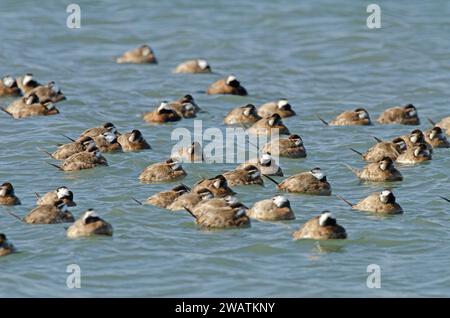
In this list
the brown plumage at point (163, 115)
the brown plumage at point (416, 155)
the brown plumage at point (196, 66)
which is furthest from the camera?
the brown plumage at point (196, 66)

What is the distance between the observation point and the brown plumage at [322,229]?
19.8 m

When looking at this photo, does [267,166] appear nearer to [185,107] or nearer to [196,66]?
[185,107]

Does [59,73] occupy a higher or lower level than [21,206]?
higher

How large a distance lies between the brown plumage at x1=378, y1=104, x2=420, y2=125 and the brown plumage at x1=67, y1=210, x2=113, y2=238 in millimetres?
10129

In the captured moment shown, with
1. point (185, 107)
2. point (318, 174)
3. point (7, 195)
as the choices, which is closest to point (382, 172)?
point (318, 174)

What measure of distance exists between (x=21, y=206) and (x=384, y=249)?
242 inches

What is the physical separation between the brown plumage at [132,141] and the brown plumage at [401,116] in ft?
19.3

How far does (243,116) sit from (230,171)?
4.51 meters

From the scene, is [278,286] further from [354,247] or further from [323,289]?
[354,247]

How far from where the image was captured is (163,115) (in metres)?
27.7

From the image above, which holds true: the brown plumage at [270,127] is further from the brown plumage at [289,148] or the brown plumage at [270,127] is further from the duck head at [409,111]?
the duck head at [409,111]

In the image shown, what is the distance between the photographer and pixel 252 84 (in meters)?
32.6

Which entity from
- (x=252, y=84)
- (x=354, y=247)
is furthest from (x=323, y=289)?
(x=252, y=84)

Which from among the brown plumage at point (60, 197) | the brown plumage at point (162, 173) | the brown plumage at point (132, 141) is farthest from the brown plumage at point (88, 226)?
the brown plumage at point (132, 141)
